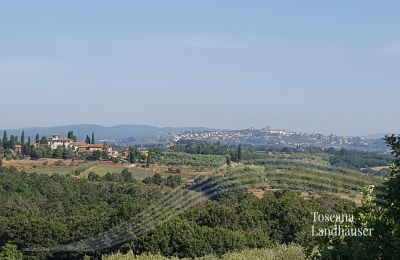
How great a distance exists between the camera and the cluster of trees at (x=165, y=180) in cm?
7148

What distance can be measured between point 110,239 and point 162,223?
4.44 metres

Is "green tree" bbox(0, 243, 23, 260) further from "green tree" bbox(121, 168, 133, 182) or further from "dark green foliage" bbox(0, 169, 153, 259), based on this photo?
"green tree" bbox(121, 168, 133, 182)

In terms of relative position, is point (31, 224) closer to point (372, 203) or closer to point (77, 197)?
point (77, 197)

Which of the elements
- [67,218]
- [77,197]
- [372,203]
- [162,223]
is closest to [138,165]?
[77,197]

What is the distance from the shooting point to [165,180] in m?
74.2

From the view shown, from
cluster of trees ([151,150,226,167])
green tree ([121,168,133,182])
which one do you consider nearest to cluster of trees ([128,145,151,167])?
cluster of trees ([151,150,226,167])

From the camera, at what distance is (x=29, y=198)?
2298 inches

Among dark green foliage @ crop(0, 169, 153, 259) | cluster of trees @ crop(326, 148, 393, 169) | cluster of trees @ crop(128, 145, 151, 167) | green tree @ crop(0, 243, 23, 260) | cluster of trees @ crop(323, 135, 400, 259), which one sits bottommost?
green tree @ crop(0, 243, 23, 260)

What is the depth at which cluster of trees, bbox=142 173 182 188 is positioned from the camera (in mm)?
71481

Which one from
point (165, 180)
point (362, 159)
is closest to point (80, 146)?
point (165, 180)

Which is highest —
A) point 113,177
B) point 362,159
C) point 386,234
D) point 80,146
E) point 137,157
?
point 386,234

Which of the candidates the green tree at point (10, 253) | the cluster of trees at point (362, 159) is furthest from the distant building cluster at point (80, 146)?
the green tree at point (10, 253)

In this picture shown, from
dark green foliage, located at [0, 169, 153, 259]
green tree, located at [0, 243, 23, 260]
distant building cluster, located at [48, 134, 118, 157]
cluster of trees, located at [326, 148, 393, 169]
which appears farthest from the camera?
distant building cluster, located at [48, 134, 118, 157]

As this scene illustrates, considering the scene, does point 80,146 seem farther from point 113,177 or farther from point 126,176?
point 113,177
